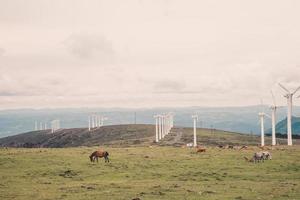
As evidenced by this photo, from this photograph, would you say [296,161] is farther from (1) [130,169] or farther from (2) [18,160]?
(2) [18,160]

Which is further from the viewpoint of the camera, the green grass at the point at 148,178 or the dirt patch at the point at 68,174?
the dirt patch at the point at 68,174

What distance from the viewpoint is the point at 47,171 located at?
5191cm

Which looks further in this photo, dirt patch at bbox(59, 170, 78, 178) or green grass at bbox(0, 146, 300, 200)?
dirt patch at bbox(59, 170, 78, 178)

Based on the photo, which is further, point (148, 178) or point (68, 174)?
point (68, 174)

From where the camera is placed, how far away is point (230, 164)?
56531mm

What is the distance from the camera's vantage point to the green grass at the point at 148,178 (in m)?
36.7

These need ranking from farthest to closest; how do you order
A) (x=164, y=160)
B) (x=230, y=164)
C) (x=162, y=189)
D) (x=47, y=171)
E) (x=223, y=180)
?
(x=164, y=160) → (x=230, y=164) → (x=47, y=171) → (x=223, y=180) → (x=162, y=189)

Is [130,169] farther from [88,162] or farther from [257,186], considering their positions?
[257,186]

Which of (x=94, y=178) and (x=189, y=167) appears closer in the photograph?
(x=94, y=178)

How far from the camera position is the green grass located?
120 feet

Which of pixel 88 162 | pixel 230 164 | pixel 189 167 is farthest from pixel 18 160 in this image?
pixel 230 164

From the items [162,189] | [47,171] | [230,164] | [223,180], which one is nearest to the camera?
[162,189]

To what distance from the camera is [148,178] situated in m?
46.7

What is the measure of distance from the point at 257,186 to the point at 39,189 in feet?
58.7
